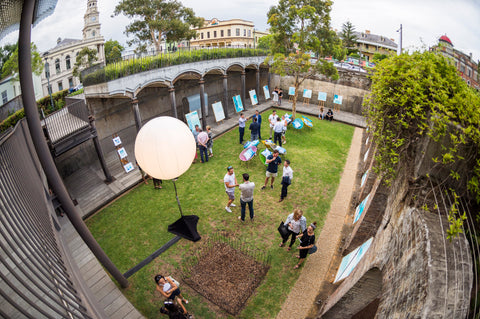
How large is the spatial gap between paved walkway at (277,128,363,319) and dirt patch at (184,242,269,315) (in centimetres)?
98

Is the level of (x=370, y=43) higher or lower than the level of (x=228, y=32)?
Answer: lower

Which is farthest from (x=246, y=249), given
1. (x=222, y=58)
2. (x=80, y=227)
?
(x=222, y=58)

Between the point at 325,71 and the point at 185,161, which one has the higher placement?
the point at 325,71

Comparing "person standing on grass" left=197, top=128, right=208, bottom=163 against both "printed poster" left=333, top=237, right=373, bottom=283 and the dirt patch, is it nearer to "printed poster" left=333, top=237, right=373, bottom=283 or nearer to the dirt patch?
the dirt patch

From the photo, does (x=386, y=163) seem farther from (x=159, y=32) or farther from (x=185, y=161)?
(x=159, y=32)

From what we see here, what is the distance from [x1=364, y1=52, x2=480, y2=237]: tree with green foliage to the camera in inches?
125

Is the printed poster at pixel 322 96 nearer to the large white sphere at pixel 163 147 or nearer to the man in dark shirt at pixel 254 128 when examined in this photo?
the man in dark shirt at pixel 254 128

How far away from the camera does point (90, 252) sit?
8031mm

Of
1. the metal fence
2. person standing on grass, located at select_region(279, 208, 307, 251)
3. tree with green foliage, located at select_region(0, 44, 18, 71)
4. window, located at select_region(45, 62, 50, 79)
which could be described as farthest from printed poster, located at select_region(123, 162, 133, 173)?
person standing on grass, located at select_region(279, 208, 307, 251)

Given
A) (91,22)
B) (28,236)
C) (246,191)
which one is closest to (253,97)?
(91,22)

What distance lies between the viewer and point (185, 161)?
225 inches

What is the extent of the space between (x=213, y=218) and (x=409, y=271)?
6.77 m

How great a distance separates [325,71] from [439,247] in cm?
1469

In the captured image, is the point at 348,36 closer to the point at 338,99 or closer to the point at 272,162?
the point at 338,99
